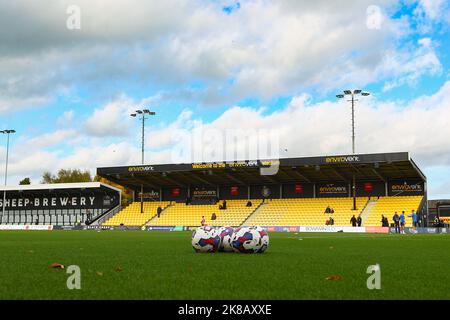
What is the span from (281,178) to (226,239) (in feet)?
155

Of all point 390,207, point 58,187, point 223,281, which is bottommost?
point 223,281

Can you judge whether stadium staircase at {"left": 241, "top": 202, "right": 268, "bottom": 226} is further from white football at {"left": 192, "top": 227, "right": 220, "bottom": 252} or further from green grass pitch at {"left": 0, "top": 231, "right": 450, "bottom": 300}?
green grass pitch at {"left": 0, "top": 231, "right": 450, "bottom": 300}

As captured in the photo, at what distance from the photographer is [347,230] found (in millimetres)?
46312

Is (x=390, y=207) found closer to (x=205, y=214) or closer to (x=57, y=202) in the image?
(x=205, y=214)

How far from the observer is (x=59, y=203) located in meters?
71.1

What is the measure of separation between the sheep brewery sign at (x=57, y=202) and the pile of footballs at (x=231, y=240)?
57548mm

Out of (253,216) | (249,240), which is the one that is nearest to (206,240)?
(249,240)

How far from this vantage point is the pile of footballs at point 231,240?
41.5 feet

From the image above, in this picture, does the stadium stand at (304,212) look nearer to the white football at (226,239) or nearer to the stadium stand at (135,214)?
the stadium stand at (135,214)

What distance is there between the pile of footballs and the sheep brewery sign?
189 ft

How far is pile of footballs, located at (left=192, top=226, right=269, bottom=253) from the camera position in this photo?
12641 millimetres
